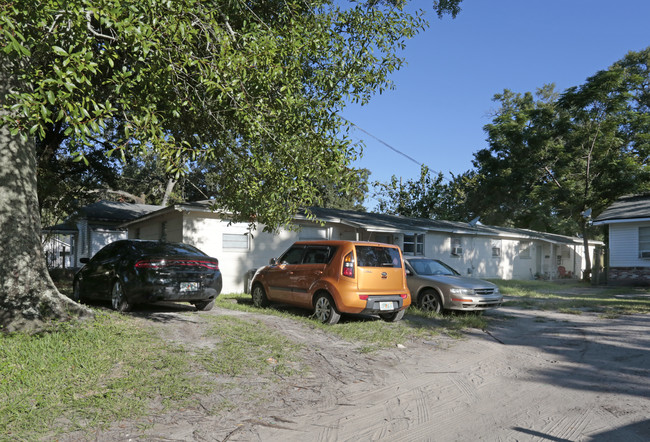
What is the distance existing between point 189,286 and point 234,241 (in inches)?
256

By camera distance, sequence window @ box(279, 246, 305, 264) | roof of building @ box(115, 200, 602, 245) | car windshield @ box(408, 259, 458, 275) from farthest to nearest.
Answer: roof of building @ box(115, 200, 602, 245) < car windshield @ box(408, 259, 458, 275) < window @ box(279, 246, 305, 264)

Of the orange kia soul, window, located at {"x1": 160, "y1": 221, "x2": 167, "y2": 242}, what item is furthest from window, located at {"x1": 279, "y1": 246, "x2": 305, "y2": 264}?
window, located at {"x1": 160, "y1": 221, "x2": 167, "y2": 242}

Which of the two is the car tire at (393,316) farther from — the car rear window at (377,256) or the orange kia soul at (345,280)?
the car rear window at (377,256)

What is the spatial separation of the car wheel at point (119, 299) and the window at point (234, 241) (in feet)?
20.0

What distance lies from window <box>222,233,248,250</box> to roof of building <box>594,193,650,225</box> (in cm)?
1734

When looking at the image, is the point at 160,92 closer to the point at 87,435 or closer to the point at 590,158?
the point at 87,435

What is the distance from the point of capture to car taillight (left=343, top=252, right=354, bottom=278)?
9.00m

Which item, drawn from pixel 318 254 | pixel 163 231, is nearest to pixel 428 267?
pixel 318 254

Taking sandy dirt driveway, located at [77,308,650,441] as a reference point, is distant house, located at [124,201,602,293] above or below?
above

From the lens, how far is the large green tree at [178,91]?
203 inches

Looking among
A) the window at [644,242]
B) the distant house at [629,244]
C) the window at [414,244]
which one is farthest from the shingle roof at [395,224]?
the window at [644,242]

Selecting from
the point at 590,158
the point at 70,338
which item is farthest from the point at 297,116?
the point at 590,158

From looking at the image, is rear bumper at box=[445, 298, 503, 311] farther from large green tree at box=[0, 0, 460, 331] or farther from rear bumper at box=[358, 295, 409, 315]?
large green tree at box=[0, 0, 460, 331]

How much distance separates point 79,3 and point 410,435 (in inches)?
224
